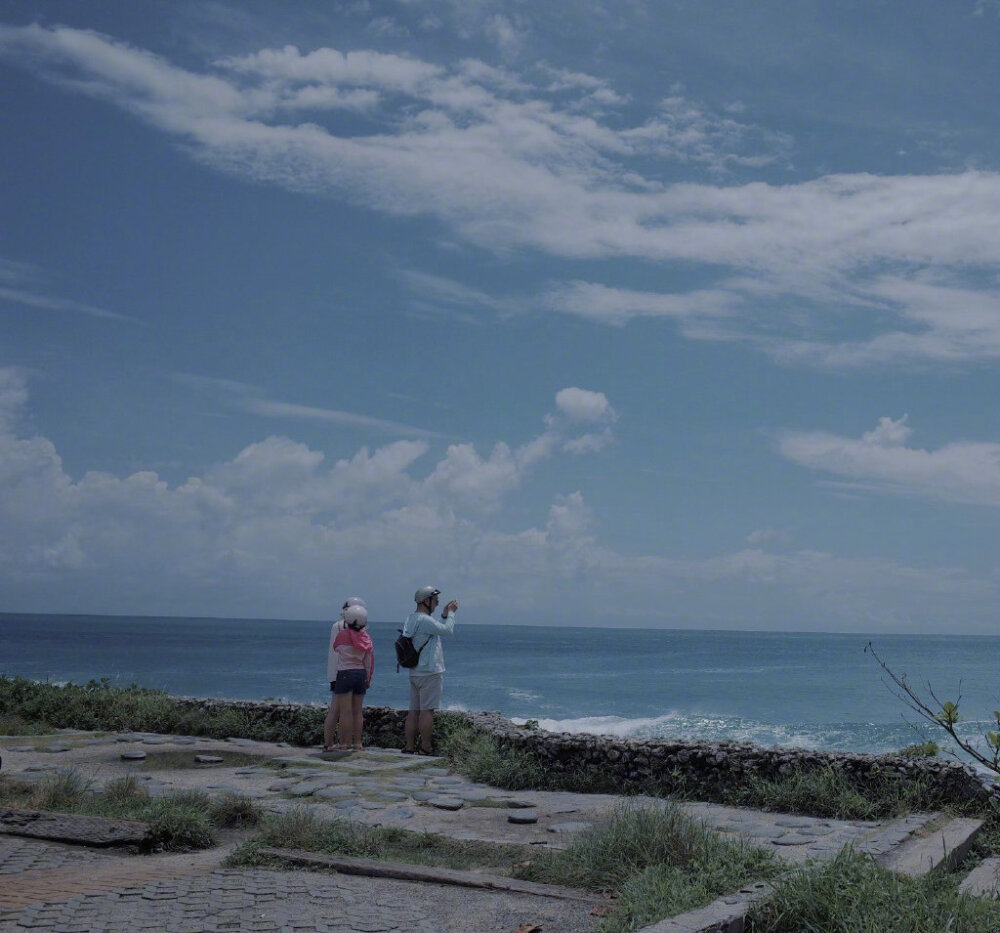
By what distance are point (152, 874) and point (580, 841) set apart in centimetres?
278

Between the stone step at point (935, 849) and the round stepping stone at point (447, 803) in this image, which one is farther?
the round stepping stone at point (447, 803)

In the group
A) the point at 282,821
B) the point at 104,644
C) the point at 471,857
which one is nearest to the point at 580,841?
the point at 471,857

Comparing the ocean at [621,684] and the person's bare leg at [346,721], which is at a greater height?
the person's bare leg at [346,721]

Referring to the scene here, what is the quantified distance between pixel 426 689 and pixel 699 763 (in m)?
3.69

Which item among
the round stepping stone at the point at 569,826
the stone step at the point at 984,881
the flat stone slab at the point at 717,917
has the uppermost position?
the flat stone slab at the point at 717,917

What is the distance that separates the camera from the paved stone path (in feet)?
18.1

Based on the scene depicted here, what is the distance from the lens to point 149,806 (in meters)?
8.18

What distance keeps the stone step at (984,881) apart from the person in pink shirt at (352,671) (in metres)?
6.92

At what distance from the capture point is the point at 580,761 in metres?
10.1

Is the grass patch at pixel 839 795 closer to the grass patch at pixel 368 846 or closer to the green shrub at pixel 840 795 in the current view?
the green shrub at pixel 840 795

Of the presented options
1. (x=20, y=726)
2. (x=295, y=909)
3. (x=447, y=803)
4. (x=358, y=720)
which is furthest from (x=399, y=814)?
(x=20, y=726)

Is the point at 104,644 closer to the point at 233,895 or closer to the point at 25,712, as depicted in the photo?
the point at 25,712

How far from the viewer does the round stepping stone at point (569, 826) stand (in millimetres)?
7836

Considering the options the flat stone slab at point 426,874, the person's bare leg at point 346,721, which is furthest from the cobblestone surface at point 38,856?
the person's bare leg at point 346,721
